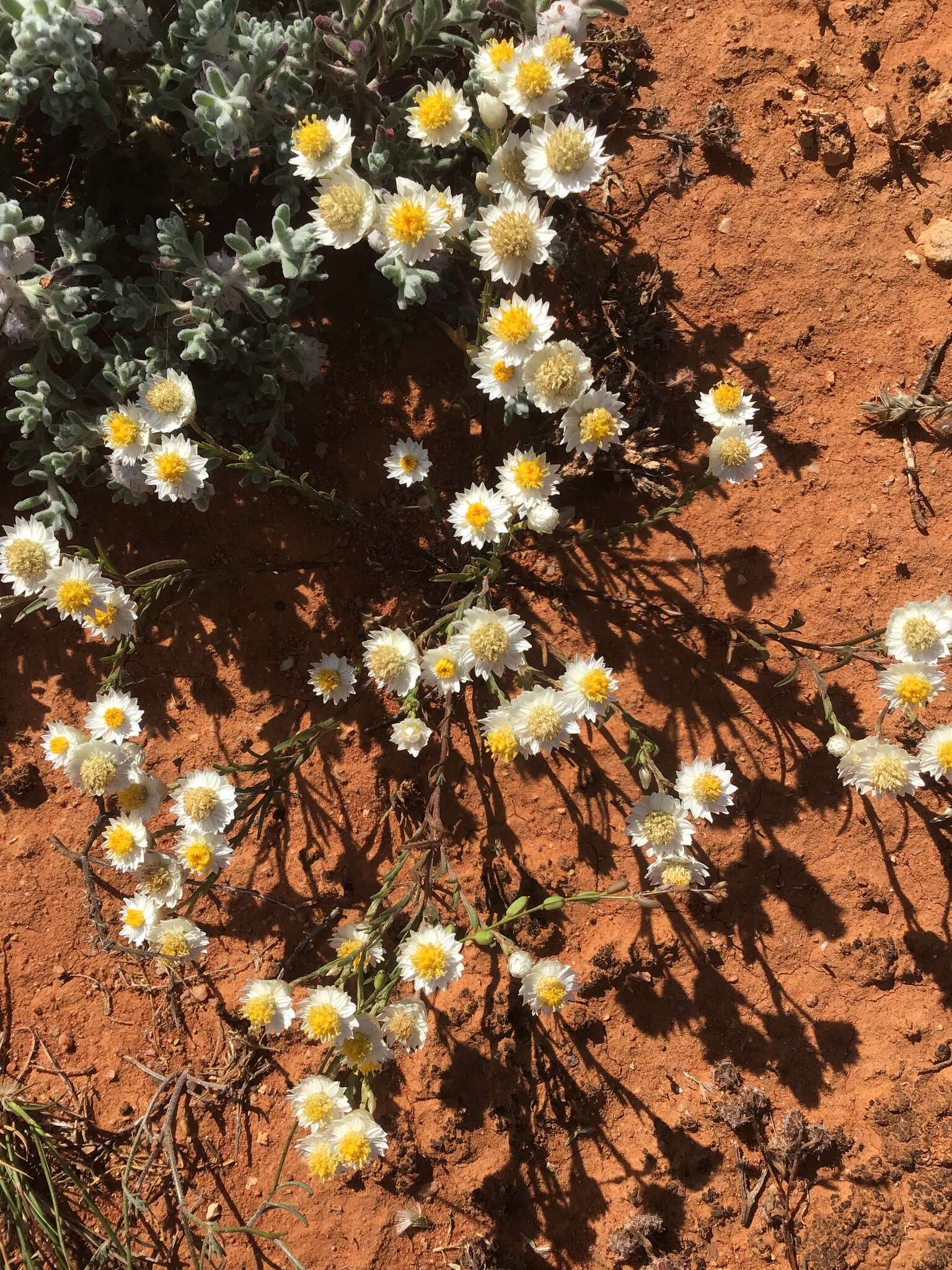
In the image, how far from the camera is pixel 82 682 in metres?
3.83

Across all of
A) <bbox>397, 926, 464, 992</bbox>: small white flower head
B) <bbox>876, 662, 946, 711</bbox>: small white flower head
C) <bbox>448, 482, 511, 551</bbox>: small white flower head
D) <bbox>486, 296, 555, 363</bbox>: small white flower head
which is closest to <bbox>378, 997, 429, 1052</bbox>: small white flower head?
<bbox>397, 926, 464, 992</bbox>: small white flower head

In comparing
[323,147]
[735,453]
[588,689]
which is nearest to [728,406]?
[735,453]

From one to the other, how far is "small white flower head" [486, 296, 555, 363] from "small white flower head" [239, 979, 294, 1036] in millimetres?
2247

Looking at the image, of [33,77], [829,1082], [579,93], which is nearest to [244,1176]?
[829,1082]

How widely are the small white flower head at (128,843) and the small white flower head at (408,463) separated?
1534 mm

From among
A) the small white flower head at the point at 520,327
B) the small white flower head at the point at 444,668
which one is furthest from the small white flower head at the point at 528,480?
the small white flower head at the point at 444,668

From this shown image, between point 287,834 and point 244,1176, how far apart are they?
143 cm

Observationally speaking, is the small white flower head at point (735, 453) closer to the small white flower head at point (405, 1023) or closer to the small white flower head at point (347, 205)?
the small white flower head at point (347, 205)

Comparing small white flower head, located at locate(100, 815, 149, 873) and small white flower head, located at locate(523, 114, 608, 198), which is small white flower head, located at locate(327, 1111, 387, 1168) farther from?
small white flower head, located at locate(523, 114, 608, 198)

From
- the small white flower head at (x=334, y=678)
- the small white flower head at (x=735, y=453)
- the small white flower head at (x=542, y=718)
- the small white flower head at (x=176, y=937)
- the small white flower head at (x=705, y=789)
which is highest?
the small white flower head at (x=735, y=453)

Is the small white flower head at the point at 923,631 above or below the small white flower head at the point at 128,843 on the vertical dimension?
above

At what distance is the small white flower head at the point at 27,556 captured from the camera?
10.1ft

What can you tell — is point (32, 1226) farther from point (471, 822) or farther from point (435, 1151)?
point (471, 822)

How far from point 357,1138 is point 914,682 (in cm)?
236
